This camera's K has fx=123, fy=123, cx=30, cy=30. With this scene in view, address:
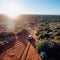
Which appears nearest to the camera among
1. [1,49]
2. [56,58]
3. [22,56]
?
Answer: [56,58]

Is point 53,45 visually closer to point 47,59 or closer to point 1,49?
point 47,59

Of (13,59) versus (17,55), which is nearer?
(13,59)

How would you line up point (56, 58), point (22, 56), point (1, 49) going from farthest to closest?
point (1, 49), point (22, 56), point (56, 58)

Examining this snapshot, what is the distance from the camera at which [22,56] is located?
1784cm

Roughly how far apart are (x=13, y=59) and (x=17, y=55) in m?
1.53

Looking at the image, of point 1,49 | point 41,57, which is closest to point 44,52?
point 41,57

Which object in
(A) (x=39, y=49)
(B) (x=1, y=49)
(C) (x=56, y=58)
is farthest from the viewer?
(B) (x=1, y=49)

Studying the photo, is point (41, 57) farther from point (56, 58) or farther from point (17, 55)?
point (17, 55)

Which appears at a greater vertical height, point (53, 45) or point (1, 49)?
point (53, 45)

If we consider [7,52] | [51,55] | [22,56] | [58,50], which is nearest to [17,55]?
[22,56]

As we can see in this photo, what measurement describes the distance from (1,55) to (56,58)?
798cm

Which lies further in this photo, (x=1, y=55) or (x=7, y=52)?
(x=7, y=52)

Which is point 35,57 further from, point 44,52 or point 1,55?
point 1,55

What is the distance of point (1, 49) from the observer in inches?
821
